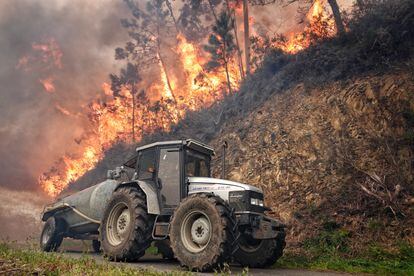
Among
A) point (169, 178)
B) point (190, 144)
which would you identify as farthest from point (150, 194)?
point (190, 144)

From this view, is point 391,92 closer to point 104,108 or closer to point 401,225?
point 401,225

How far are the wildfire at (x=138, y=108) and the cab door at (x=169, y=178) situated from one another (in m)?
18.7

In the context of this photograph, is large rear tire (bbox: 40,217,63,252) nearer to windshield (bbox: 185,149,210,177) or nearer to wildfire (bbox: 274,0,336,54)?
windshield (bbox: 185,149,210,177)

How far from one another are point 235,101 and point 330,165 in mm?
8433

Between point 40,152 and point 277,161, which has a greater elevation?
point 40,152

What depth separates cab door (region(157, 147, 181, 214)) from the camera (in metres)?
8.84

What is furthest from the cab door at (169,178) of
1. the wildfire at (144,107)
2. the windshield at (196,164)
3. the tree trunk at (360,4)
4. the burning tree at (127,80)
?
the burning tree at (127,80)

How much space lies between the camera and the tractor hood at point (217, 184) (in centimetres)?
826

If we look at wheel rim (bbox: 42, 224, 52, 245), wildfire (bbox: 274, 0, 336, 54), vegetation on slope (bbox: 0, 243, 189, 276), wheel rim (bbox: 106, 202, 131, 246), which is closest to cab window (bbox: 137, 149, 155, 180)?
wheel rim (bbox: 106, 202, 131, 246)

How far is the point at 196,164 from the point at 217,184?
3.70 feet

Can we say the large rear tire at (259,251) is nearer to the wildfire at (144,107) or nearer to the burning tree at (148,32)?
the wildfire at (144,107)

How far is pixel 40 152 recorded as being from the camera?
3600 cm

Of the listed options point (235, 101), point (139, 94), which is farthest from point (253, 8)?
point (235, 101)

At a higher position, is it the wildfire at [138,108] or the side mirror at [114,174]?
the wildfire at [138,108]
